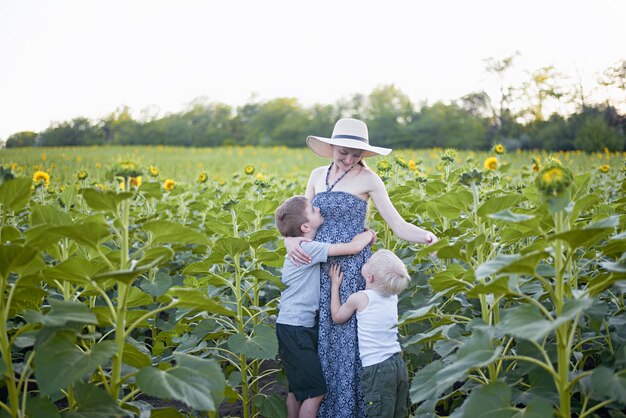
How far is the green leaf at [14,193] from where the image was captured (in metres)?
1.95

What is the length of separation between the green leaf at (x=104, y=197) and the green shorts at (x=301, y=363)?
4.39 feet

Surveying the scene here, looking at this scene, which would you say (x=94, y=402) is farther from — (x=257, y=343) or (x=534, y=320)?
(x=534, y=320)

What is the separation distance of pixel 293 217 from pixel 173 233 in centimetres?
118

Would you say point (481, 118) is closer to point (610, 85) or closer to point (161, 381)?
point (610, 85)

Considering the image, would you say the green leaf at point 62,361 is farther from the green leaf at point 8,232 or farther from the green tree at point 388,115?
the green tree at point 388,115

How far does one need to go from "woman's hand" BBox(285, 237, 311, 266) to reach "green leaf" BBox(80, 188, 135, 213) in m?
1.22

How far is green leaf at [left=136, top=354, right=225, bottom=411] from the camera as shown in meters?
1.79

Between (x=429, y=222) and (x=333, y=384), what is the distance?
1277mm

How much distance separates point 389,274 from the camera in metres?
2.89

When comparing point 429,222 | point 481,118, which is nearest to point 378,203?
point 429,222

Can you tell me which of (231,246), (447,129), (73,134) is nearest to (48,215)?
(231,246)

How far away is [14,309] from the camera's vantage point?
214cm

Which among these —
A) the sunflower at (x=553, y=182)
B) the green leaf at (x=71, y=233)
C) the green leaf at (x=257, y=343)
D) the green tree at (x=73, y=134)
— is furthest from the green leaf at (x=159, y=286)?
the green tree at (x=73, y=134)

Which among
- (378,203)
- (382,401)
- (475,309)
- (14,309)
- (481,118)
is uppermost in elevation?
(481,118)
